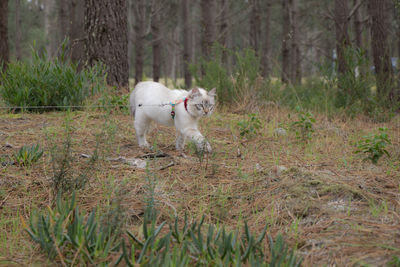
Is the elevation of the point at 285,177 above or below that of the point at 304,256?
above

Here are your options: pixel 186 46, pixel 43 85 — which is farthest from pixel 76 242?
pixel 186 46

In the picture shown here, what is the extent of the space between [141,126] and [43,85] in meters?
1.73

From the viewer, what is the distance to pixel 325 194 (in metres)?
2.24

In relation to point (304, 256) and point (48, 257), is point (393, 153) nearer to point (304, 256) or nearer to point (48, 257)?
point (304, 256)

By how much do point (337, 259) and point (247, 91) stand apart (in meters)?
4.30

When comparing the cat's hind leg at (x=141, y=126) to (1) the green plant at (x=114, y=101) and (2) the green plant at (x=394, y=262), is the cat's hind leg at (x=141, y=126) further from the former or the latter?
(2) the green plant at (x=394, y=262)

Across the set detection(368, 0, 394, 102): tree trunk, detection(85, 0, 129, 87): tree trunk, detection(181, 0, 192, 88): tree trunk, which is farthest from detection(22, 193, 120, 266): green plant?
detection(181, 0, 192, 88): tree trunk

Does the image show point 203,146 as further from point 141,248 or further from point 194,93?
point 141,248

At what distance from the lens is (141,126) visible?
3602 mm

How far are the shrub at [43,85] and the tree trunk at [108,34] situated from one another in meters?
1.02

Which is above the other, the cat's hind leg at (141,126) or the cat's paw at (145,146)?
the cat's hind leg at (141,126)

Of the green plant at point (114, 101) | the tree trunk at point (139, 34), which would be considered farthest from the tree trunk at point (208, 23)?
the green plant at point (114, 101)

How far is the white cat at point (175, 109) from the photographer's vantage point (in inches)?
133

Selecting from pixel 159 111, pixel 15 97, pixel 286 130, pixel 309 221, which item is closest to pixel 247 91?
pixel 286 130
